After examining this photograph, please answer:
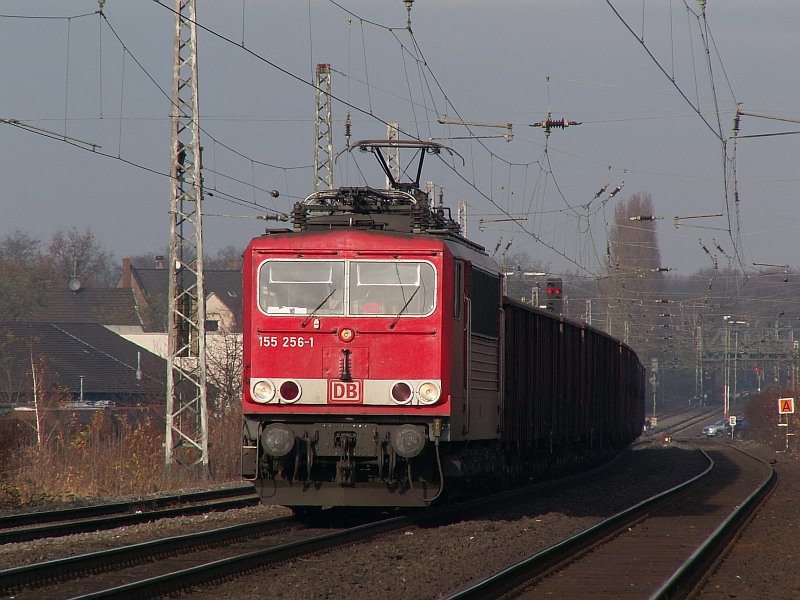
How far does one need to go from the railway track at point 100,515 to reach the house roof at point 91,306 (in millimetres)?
62449

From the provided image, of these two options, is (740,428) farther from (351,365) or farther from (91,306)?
(351,365)

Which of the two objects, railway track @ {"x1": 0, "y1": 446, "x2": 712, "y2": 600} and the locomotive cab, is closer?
railway track @ {"x1": 0, "y1": 446, "x2": 712, "y2": 600}

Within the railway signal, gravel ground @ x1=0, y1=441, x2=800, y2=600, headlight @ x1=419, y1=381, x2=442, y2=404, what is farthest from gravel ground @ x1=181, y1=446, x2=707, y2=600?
the railway signal

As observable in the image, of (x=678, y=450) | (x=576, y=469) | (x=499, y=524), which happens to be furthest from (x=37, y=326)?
(x=499, y=524)

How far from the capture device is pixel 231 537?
12.8 meters

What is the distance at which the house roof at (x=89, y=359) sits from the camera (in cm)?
5481

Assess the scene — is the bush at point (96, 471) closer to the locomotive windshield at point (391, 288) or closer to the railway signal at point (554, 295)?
the locomotive windshield at point (391, 288)

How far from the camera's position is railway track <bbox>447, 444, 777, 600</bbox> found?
963cm

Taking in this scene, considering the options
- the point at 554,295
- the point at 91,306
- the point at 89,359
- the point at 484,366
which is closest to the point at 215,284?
the point at 91,306

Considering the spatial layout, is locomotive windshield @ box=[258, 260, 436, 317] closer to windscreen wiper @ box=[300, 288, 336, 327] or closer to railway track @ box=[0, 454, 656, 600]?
windscreen wiper @ box=[300, 288, 336, 327]

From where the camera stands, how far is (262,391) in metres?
13.4

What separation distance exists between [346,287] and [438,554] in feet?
11.2

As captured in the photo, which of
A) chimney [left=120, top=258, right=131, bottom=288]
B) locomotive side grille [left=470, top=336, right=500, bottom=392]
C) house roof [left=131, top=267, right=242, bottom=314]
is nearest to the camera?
locomotive side grille [left=470, top=336, right=500, bottom=392]

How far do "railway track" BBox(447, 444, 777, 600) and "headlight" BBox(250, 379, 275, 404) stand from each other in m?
3.68
